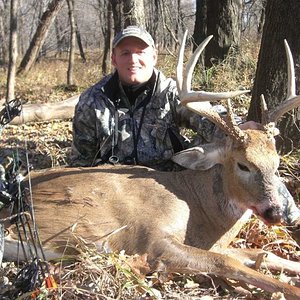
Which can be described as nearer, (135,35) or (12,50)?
(135,35)

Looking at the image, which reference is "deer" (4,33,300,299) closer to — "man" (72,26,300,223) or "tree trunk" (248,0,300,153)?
"man" (72,26,300,223)

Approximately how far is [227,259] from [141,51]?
7.15 ft

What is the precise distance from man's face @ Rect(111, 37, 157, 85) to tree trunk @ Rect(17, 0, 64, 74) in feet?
35.6

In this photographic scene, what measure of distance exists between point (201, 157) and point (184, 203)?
410 mm

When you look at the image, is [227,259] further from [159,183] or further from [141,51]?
[141,51]

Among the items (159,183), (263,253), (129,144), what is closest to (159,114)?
(129,144)

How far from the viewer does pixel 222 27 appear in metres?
9.55

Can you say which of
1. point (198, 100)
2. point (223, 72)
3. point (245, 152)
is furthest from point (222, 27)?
point (245, 152)

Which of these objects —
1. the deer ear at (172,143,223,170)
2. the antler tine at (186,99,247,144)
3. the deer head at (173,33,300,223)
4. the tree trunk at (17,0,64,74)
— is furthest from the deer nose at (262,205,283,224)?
the tree trunk at (17,0,64,74)

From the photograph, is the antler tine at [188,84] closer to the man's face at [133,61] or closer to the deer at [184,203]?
the deer at [184,203]

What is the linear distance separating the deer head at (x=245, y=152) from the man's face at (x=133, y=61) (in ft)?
3.17

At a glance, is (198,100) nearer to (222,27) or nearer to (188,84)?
(188,84)

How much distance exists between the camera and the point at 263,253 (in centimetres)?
374

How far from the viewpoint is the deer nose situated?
3.42 metres
